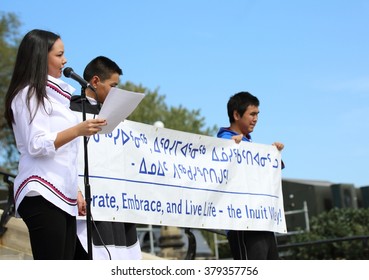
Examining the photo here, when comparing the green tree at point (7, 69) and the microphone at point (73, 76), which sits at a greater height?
the green tree at point (7, 69)

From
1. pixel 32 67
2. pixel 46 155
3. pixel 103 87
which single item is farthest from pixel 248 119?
pixel 46 155

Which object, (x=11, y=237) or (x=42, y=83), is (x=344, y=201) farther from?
(x=42, y=83)

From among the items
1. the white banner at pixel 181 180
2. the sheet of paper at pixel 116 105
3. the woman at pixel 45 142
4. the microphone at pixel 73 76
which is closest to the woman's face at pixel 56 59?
the woman at pixel 45 142

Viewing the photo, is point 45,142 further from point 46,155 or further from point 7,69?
point 7,69

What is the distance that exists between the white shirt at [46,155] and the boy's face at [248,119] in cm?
275

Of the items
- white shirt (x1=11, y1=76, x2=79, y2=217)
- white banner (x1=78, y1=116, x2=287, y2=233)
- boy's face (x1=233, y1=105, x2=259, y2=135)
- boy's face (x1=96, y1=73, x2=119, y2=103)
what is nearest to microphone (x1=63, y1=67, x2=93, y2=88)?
white shirt (x1=11, y1=76, x2=79, y2=217)

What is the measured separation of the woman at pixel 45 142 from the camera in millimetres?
4496

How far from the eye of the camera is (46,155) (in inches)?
178

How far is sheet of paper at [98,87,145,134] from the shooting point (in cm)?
489

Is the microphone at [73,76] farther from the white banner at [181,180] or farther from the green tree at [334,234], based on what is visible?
the green tree at [334,234]

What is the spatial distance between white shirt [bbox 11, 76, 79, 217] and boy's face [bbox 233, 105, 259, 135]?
275 centimetres

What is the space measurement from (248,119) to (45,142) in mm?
3118

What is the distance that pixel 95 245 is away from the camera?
5633 millimetres
